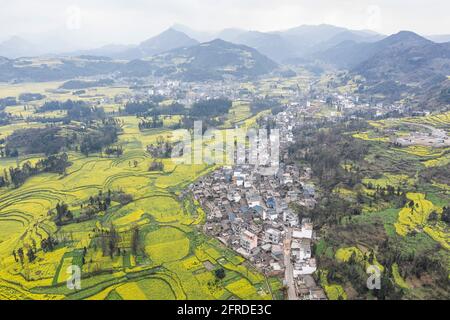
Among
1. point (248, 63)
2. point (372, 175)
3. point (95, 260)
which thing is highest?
point (248, 63)

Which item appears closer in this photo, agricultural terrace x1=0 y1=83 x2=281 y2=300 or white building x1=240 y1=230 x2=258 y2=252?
agricultural terrace x1=0 y1=83 x2=281 y2=300

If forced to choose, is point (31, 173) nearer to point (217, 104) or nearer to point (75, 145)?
point (75, 145)

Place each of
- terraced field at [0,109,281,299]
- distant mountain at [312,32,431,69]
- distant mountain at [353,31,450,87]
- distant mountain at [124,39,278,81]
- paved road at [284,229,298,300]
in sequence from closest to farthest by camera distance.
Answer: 1. paved road at [284,229,298,300]
2. terraced field at [0,109,281,299]
3. distant mountain at [353,31,450,87]
4. distant mountain at [312,32,431,69]
5. distant mountain at [124,39,278,81]

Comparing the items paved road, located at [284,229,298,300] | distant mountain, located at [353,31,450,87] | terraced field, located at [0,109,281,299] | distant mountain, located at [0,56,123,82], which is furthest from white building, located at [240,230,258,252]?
distant mountain, located at [0,56,123,82]

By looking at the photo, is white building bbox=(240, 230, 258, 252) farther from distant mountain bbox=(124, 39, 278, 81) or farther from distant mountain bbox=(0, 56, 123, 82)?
distant mountain bbox=(0, 56, 123, 82)

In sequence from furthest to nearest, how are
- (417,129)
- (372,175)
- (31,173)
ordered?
(417,129) → (31,173) → (372,175)
